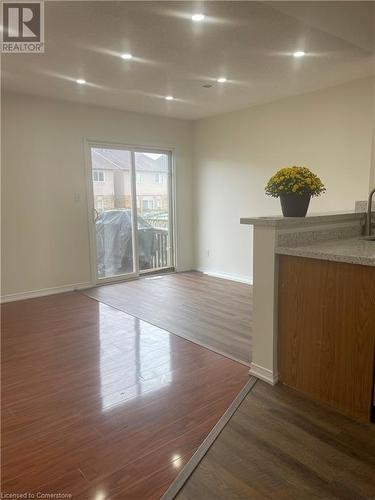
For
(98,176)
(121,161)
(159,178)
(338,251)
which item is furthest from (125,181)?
→ (338,251)

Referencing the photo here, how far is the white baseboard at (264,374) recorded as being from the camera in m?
2.41

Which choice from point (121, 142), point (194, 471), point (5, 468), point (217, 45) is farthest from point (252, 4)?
point (121, 142)

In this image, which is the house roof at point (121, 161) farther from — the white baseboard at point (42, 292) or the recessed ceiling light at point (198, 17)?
the recessed ceiling light at point (198, 17)

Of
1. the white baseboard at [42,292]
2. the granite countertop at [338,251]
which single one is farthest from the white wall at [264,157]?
the white baseboard at [42,292]

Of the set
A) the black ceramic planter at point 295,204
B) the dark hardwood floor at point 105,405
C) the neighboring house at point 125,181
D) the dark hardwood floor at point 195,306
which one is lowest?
the dark hardwood floor at point 105,405

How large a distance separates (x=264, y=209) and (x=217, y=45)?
8.74ft

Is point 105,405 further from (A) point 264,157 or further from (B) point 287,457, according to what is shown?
(A) point 264,157

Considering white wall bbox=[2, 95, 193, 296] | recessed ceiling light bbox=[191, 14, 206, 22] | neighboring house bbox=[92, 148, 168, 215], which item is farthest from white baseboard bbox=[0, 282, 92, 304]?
recessed ceiling light bbox=[191, 14, 206, 22]

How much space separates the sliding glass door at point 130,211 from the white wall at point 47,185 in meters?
0.25

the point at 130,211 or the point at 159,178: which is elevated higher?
the point at 159,178

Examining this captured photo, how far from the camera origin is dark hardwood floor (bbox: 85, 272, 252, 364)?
3250mm

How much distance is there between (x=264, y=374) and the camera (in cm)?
246

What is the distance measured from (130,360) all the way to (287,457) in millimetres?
1454

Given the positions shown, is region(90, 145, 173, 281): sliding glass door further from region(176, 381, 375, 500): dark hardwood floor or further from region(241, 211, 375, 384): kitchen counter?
region(176, 381, 375, 500): dark hardwood floor
